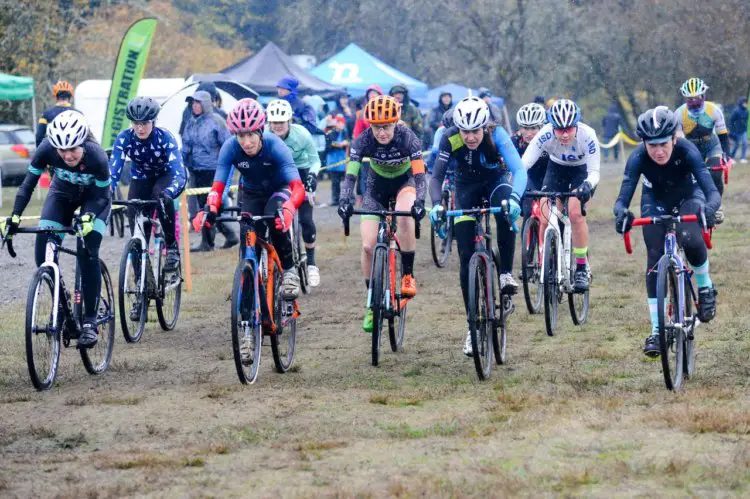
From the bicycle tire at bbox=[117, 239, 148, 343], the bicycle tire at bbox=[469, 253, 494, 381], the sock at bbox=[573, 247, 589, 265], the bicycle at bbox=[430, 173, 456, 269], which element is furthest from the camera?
the bicycle at bbox=[430, 173, 456, 269]

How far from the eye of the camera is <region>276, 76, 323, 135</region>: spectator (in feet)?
61.9

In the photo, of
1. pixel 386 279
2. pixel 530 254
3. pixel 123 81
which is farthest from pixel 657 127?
pixel 123 81

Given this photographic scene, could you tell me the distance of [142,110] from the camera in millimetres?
11578

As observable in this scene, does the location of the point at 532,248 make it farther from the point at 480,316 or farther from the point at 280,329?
the point at 280,329

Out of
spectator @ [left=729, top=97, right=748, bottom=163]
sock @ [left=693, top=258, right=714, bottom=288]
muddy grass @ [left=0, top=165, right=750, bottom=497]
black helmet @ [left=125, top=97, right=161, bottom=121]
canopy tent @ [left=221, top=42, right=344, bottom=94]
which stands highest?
canopy tent @ [left=221, top=42, right=344, bottom=94]

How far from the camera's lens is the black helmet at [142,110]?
455 inches

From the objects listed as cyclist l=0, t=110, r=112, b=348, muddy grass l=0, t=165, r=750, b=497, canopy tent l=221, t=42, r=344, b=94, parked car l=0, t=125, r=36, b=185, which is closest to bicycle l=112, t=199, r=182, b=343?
muddy grass l=0, t=165, r=750, b=497

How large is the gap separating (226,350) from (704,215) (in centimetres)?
426

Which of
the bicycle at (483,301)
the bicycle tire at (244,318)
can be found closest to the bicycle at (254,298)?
the bicycle tire at (244,318)

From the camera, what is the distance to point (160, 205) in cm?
1138

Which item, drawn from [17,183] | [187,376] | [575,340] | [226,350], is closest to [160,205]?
[226,350]

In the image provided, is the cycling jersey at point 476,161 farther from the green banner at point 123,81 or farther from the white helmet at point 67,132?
the green banner at point 123,81

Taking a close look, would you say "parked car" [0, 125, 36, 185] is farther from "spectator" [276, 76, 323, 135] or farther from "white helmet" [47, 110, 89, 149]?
"white helmet" [47, 110, 89, 149]

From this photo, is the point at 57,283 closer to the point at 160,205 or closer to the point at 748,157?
the point at 160,205
